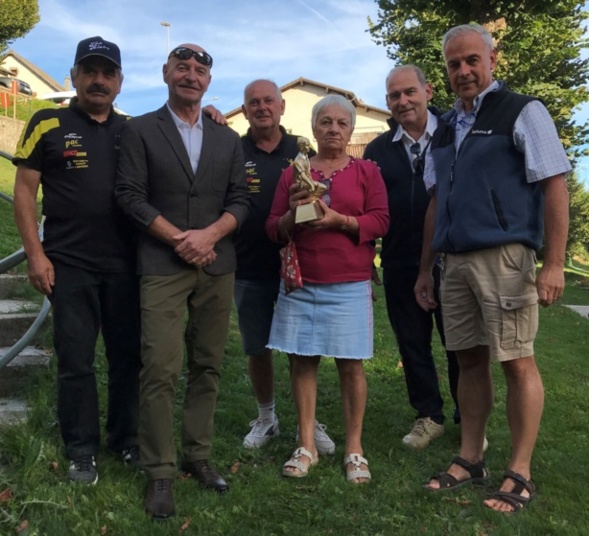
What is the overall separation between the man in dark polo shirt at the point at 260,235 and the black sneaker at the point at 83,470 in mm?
1028

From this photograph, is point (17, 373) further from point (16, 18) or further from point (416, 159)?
point (16, 18)

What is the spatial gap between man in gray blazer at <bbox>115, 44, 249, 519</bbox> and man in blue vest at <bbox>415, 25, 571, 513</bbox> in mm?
1198

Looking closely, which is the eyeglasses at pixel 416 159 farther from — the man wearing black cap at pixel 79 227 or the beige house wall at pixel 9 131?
the beige house wall at pixel 9 131

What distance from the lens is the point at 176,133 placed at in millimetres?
3176

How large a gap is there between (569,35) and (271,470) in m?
15.2

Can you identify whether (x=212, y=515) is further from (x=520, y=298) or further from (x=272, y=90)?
(x=272, y=90)

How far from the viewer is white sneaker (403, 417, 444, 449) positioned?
402 cm

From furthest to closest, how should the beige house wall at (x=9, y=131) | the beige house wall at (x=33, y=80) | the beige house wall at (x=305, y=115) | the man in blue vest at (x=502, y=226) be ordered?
1. the beige house wall at (x=33, y=80)
2. the beige house wall at (x=305, y=115)
3. the beige house wall at (x=9, y=131)
4. the man in blue vest at (x=502, y=226)

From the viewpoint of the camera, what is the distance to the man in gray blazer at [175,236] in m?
3.07

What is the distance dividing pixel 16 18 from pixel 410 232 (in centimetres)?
2718

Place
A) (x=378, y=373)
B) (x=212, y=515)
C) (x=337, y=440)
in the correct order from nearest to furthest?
(x=212, y=515) < (x=337, y=440) < (x=378, y=373)

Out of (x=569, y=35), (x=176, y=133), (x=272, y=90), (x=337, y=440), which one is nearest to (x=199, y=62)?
(x=176, y=133)

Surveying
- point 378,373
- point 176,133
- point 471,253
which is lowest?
point 378,373

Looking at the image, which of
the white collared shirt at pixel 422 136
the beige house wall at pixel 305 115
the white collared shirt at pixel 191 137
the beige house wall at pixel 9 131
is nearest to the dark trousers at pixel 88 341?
the white collared shirt at pixel 191 137
